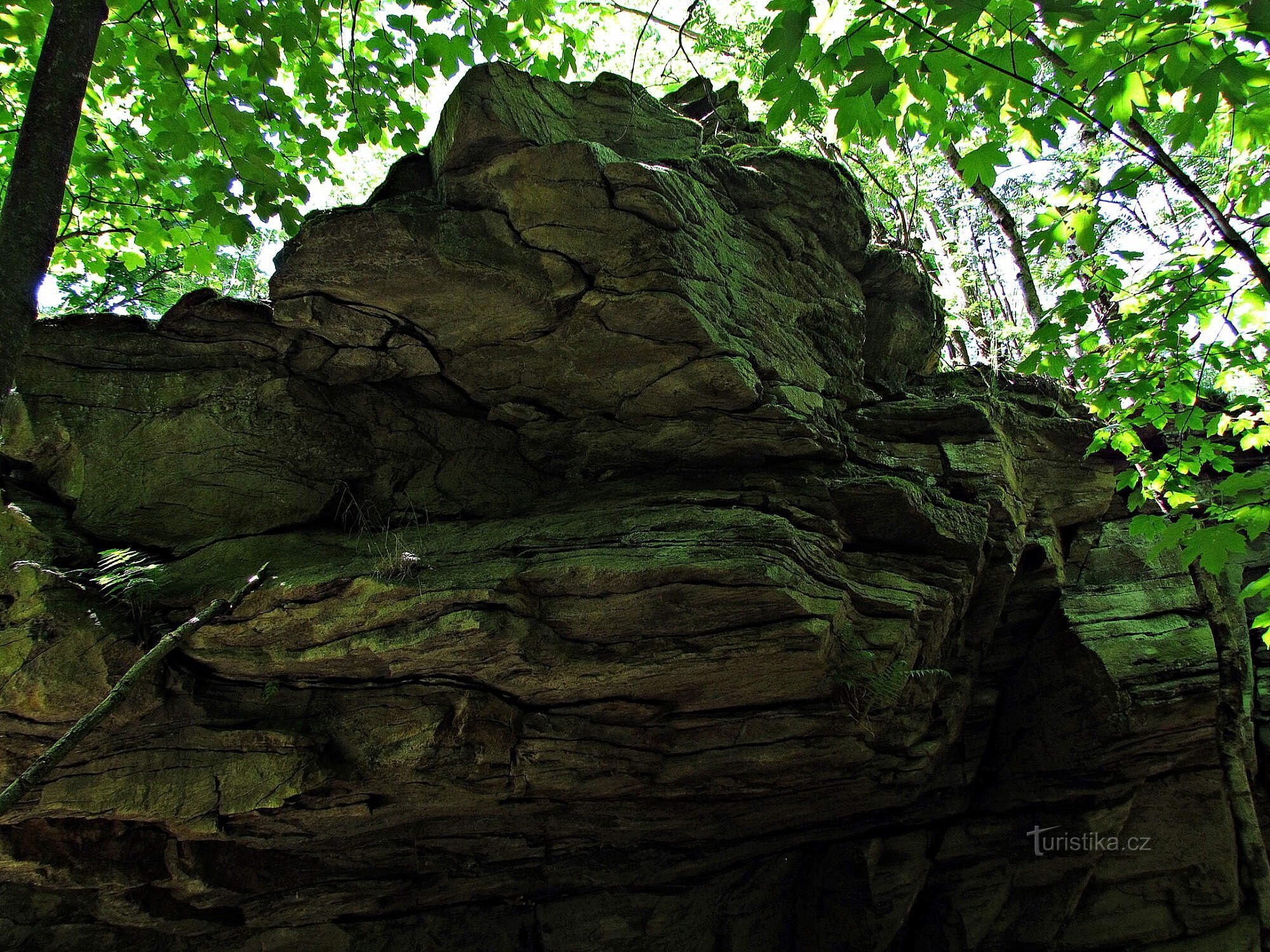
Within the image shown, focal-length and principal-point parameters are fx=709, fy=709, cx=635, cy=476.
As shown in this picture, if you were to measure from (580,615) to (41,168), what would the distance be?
16.0 ft

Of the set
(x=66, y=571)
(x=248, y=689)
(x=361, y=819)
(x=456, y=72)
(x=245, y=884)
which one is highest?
(x=456, y=72)

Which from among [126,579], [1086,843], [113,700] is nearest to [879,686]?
[1086,843]

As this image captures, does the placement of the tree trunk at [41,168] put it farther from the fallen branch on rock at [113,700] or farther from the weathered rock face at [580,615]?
the weathered rock face at [580,615]

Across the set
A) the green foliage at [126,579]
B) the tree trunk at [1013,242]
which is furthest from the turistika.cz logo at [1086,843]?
the green foliage at [126,579]

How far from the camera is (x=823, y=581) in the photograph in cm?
708

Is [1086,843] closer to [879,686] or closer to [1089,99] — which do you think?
[879,686]

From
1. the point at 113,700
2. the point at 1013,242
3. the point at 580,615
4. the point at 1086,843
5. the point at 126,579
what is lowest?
the point at 1086,843

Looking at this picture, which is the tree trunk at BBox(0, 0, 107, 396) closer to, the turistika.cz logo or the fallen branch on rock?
the fallen branch on rock

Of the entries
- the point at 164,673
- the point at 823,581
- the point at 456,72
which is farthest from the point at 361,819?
the point at 456,72

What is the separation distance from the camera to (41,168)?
11.2ft

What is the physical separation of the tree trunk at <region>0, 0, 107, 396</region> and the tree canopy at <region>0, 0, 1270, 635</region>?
2.17m

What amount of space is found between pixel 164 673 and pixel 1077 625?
10.5 metres

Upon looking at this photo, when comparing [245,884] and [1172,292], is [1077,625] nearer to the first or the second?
[1172,292]

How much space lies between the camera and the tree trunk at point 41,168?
3227mm
